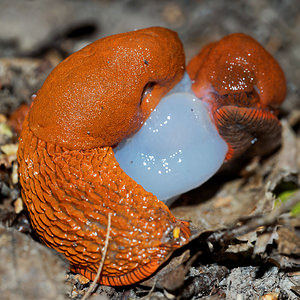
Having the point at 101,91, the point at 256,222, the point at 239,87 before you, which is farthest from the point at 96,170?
the point at 239,87

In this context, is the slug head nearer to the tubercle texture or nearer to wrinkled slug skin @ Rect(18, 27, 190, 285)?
wrinkled slug skin @ Rect(18, 27, 190, 285)

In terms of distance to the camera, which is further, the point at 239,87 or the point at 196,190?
the point at 196,190

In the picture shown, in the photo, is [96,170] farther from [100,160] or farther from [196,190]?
[196,190]

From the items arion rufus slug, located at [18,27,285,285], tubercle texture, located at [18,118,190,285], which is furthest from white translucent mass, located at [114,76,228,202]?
tubercle texture, located at [18,118,190,285]

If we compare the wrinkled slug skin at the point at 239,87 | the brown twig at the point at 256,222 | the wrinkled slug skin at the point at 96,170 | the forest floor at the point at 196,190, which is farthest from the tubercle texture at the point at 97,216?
the wrinkled slug skin at the point at 239,87

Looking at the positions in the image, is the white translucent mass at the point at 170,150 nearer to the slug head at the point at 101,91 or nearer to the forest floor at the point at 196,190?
the slug head at the point at 101,91

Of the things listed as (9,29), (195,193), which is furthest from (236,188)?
(9,29)
